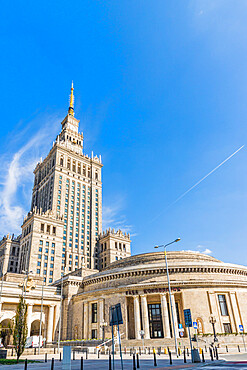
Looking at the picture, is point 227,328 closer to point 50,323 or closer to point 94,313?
point 94,313

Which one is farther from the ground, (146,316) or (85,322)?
(146,316)

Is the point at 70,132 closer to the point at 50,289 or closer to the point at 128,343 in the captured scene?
the point at 50,289

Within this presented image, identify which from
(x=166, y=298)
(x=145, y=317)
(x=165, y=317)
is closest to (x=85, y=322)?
(x=145, y=317)

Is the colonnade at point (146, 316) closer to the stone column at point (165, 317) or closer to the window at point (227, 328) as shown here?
the stone column at point (165, 317)

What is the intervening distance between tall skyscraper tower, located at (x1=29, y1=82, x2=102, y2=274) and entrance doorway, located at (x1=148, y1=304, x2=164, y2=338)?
4839 cm

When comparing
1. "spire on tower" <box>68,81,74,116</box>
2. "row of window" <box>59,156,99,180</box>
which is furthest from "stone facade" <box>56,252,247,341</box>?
"spire on tower" <box>68,81,74,116</box>

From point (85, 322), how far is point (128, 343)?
14324 millimetres

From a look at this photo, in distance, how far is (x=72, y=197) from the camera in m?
105

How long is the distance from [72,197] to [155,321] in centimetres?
6859

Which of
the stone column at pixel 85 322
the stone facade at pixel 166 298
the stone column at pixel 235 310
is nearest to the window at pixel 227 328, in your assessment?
the stone facade at pixel 166 298

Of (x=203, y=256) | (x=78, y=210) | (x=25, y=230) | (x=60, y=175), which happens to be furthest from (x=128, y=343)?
(x=60, y=175)

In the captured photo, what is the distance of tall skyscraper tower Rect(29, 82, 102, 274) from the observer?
311ft

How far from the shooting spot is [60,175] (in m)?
106

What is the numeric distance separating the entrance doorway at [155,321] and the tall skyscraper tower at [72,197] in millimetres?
48393
